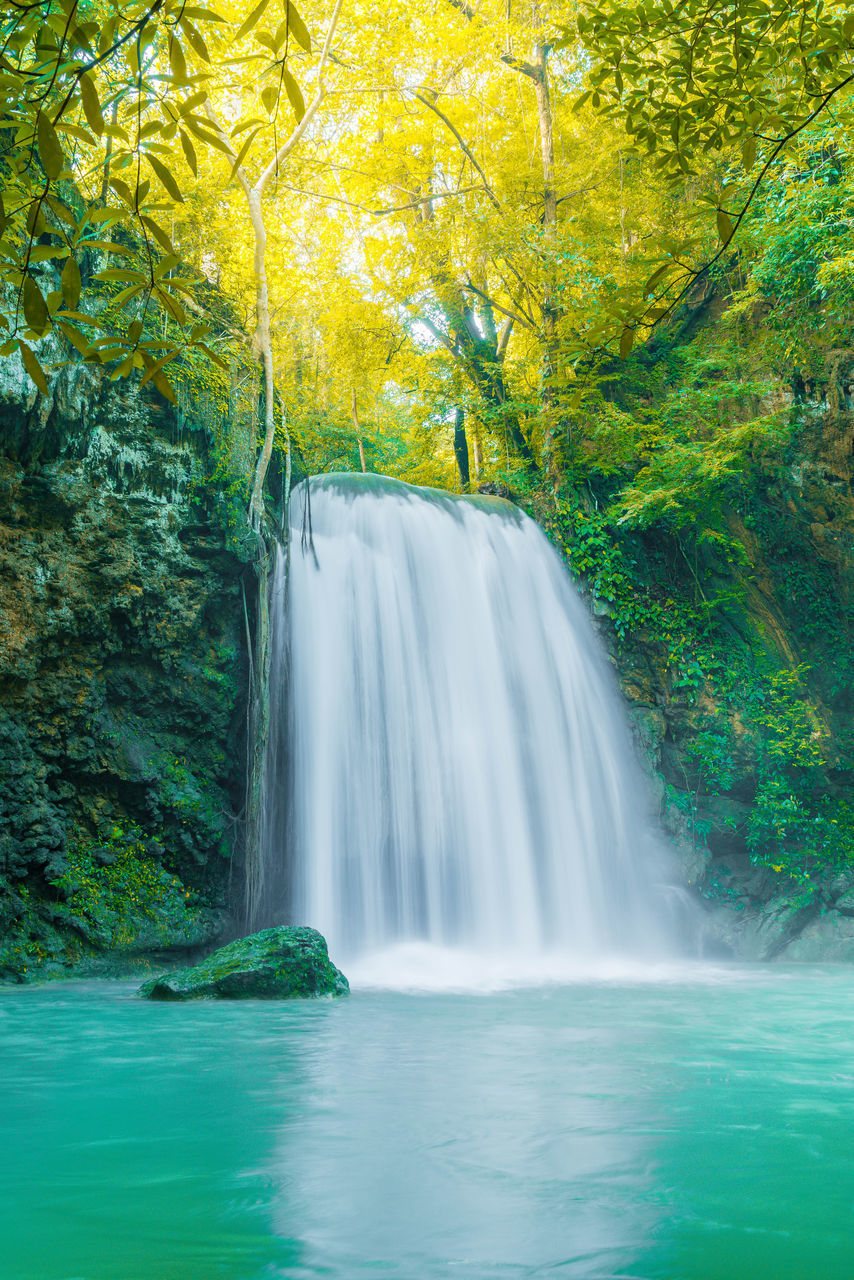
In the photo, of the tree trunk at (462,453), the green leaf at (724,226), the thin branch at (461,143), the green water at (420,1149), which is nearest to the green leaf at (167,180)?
the green leaf at (724,226)

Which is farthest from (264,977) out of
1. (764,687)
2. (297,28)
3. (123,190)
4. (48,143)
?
(764,687)

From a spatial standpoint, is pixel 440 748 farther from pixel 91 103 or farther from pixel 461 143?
pixel 461 143

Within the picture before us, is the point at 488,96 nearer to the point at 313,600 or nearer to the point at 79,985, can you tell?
the point at 313,600

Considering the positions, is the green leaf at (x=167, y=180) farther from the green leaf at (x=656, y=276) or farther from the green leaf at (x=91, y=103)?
the green leaf at (x=656, y=276)

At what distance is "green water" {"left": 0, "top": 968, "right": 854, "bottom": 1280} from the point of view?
1973mm

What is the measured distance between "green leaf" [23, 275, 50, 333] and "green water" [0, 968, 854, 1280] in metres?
2.07

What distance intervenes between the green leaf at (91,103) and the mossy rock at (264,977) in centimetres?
541

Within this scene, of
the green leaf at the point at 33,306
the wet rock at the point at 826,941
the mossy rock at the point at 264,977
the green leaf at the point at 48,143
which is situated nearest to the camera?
the green leaf at the point at 48,143

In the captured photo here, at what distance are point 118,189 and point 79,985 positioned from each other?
6.57 metres

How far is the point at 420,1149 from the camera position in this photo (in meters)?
2.74

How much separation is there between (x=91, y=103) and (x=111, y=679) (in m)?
6.94

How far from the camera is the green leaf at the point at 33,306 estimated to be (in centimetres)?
148

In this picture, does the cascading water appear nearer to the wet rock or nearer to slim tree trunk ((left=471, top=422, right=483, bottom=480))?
the wet rock

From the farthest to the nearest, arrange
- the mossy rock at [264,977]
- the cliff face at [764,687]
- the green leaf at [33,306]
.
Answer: the cliff face at [764,687]
the mossy rock at [264,977]
the green leaf at [33,306]
